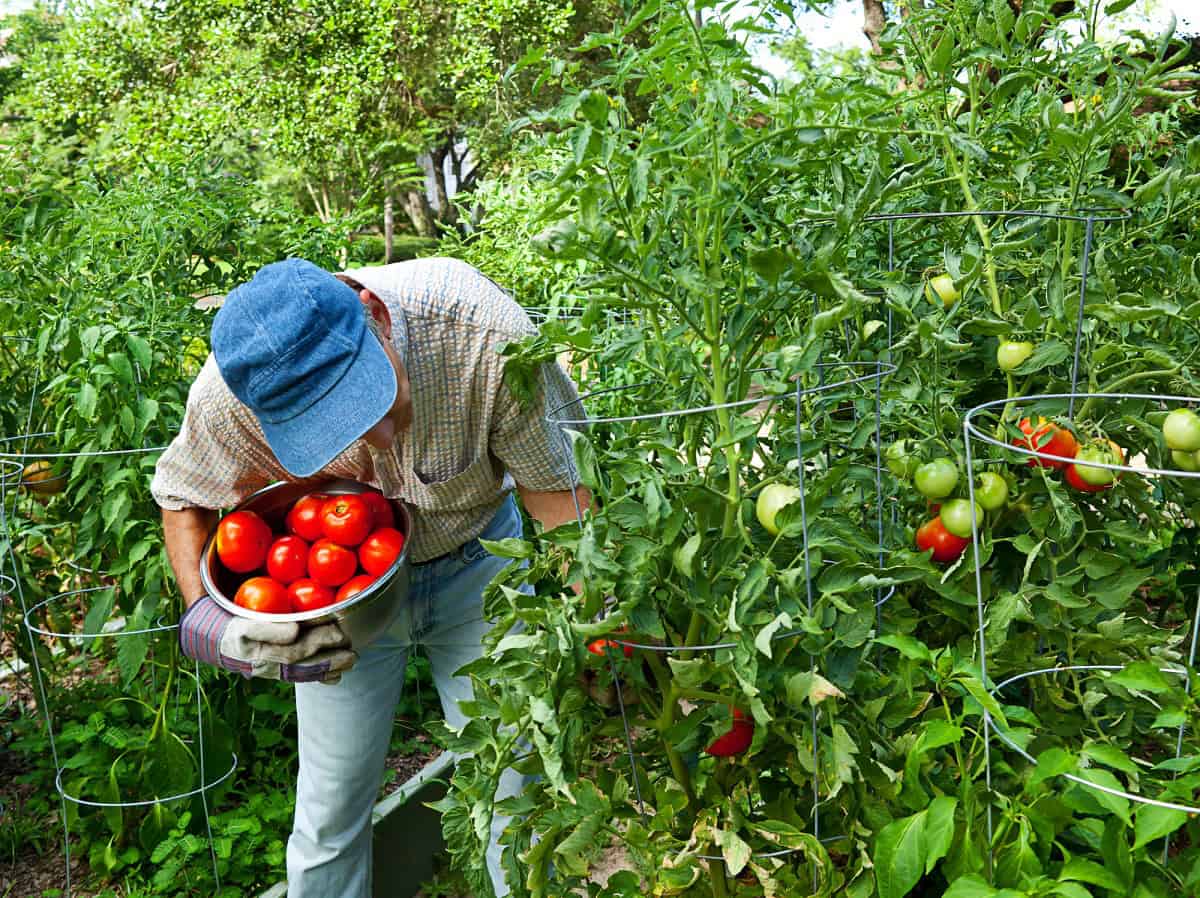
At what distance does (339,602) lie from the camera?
156 centimetres

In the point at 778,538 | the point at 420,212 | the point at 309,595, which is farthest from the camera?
the point at 420,212

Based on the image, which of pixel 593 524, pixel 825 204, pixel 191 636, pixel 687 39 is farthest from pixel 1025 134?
pixel 191 636

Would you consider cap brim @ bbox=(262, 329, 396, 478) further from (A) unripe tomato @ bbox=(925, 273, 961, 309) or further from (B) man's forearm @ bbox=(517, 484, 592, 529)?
(A) unripe tomato @ bbox=(925, 273, 961, 309)

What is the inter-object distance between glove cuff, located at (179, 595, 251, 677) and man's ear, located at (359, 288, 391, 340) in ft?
1.74

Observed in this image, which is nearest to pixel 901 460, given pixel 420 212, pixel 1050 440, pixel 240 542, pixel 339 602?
pixel 1050 440

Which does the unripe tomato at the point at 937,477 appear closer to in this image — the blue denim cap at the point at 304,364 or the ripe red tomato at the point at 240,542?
the blue denim cap at the point at 304,364

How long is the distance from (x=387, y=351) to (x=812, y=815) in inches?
35.4

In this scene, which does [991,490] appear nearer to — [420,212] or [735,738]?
[735,738]

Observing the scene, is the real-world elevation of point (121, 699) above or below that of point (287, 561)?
below

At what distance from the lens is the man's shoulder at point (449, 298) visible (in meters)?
1.65

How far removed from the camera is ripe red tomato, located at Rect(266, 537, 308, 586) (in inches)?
66.7

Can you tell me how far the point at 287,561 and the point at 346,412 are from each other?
415 millimetres

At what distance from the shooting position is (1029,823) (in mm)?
1043

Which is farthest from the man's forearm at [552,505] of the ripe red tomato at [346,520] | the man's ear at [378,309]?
the man's ear at [378,309]
